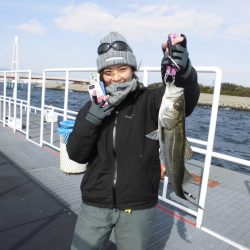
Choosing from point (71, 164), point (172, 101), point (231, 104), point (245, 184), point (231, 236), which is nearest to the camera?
point (172, 101)

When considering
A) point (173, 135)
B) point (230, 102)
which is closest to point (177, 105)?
point (173, 135)

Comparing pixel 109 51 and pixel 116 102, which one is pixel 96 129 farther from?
pixel 109 51

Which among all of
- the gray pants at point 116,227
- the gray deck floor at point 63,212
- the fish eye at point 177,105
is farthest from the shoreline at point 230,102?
the fish eye at point 177,105

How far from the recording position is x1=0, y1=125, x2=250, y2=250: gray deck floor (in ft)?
12.2

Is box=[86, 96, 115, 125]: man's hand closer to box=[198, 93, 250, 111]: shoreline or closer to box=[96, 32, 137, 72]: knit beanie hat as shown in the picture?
box=[96, 32, 137, 72]: knit beanie hat

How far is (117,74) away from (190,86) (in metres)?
0.54

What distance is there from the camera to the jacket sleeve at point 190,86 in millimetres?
2012

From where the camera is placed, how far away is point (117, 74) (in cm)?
229

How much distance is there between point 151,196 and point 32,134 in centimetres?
→ 808

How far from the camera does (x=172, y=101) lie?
1.79 m

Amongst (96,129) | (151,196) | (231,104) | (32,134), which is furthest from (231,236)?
(231,104)

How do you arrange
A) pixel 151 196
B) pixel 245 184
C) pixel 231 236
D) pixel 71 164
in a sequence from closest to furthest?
pixel 151 196, pixel 231 236, pixel 71 164, pixel 245 184

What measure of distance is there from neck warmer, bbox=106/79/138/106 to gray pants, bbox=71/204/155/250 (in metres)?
0.80

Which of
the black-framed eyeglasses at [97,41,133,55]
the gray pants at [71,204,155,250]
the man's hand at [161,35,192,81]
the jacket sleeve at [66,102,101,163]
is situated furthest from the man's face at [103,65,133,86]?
the gray pants at [71,204,155,250]
